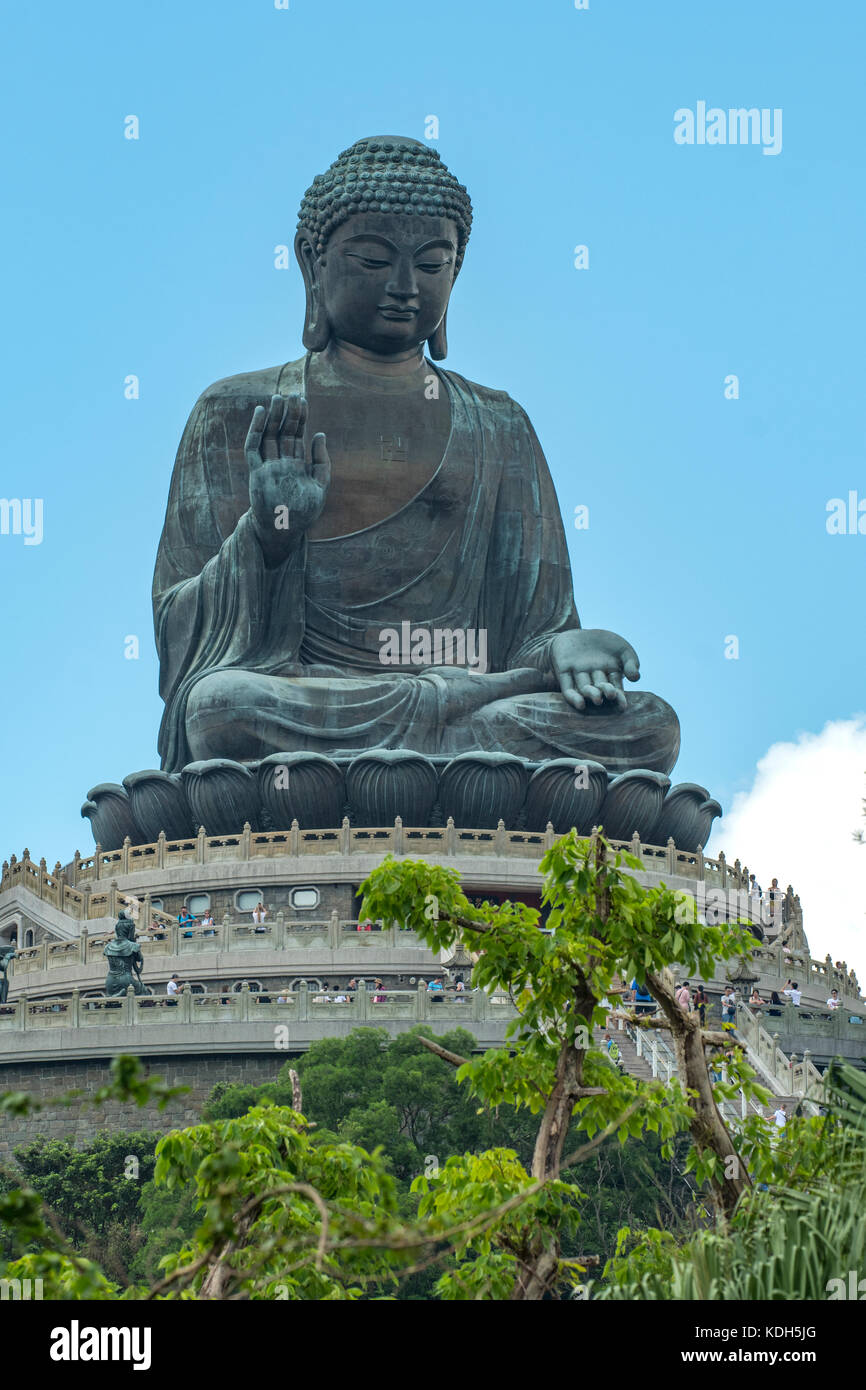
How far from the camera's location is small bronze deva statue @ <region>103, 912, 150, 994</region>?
69.5 feet

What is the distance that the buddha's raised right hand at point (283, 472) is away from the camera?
91.8 ft

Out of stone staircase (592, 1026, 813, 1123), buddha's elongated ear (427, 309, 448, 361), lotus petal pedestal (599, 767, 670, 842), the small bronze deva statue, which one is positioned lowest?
stone staircase (592, 1026, 813, 1123)

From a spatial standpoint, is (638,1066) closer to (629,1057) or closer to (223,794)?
(629,1057)

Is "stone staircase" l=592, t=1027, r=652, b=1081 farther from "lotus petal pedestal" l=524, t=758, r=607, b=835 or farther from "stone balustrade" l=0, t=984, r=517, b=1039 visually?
"lotus petal pedestal" l=524, t=758, r=607, b=835

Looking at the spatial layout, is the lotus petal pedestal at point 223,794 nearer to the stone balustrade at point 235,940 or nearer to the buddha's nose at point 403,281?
the stone balustrade at point 235,940

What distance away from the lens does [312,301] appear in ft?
102

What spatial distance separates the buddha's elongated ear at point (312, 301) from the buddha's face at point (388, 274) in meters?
0.21

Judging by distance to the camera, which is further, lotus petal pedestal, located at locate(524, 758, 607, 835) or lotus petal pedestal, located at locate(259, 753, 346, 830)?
lotus petal pedestal, located at locate(524, 758, 607, 835)

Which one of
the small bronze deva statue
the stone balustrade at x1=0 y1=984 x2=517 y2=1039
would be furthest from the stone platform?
the stone balustrade at x1=0 y1=984 x2=517 y2=1039

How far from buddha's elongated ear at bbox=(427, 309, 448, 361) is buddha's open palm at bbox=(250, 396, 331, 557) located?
3689 millimetres

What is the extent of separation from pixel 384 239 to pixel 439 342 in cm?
209
